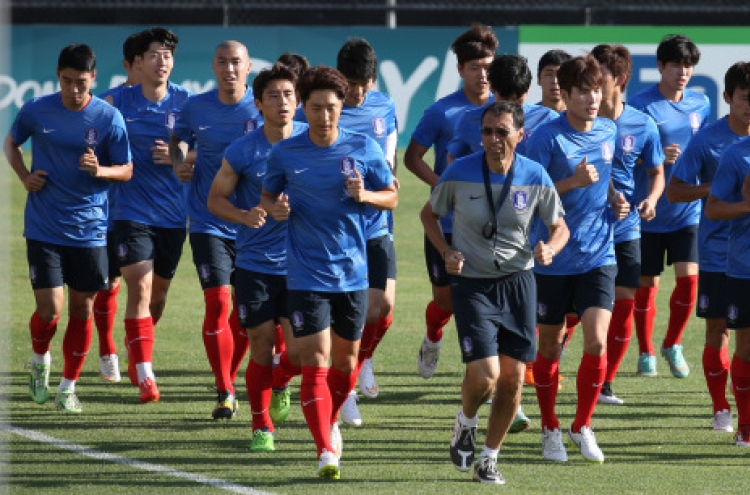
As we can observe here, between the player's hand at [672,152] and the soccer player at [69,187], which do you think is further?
the player's hand at [672,152]

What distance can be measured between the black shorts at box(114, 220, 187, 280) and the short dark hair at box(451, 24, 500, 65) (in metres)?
2.37

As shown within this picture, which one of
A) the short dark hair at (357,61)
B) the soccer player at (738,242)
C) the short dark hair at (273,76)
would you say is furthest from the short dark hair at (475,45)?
the soccer player at (738,242)

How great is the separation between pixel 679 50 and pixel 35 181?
181 inches

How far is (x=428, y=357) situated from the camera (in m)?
11.2

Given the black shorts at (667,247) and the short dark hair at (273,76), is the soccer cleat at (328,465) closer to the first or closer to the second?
the short dark hair at (273,76)

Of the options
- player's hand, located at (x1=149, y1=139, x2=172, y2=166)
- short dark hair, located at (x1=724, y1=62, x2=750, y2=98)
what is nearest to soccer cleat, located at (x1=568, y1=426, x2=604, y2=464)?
short dark hair, located at (x1=724, y1=62, x2=750, y2=98)

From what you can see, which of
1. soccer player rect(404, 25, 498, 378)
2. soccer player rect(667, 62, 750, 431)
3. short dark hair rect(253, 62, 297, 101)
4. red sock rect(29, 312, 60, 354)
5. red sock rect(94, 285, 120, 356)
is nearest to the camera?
short dark hair rect(253, 62, 297, 101)

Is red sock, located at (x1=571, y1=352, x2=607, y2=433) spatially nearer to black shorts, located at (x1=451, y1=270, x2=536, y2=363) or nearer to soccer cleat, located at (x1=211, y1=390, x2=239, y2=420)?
black shorts, located at (x1=451, y1=270, x2=536, y2=363)

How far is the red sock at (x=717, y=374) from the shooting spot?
31.2 feet

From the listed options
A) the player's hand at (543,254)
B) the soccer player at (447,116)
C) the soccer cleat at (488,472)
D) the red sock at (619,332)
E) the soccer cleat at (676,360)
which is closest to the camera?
the player's hand at (543,254)

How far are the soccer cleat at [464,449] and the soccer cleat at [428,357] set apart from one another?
3143mm

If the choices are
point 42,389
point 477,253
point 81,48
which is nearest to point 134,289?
point 42,389

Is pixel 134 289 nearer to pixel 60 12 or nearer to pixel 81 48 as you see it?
pixel 81 48

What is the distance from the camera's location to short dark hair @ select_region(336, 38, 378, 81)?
31.8 ft
